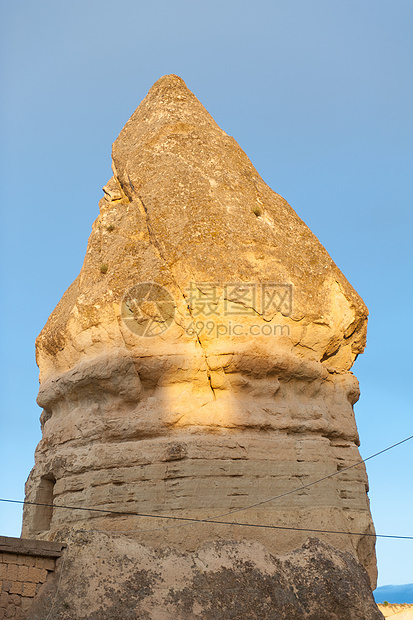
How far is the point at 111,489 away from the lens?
459 inches

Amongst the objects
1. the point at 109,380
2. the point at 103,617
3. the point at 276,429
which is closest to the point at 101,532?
the point at 103,617

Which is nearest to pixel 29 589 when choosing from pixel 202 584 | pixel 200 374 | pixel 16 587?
pixel 16 587

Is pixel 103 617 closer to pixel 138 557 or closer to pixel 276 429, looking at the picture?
pixel 138 557

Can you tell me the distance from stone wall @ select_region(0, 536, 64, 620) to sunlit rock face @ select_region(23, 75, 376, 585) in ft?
4.10

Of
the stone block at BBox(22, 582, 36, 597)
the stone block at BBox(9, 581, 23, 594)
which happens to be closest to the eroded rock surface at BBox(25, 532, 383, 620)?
the stone block at BBox(22, 582, 36, 597)

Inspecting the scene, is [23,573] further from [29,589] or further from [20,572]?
[29,589]

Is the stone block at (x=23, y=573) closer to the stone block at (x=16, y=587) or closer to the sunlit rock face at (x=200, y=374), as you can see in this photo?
the stone block at (x=16, y=587)

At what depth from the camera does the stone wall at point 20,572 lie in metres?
9.90

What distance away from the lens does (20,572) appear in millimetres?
10109

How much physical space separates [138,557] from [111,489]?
132 cm

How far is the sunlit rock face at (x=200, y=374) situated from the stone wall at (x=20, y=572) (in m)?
1.25

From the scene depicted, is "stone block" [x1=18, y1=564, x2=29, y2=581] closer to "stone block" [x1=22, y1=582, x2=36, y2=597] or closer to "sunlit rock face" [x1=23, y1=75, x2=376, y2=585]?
"stone block" [x1=22, y1=582, x2=36, y2=597]

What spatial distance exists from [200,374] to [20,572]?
4.36 metres

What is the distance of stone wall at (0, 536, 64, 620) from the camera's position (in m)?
9.90
